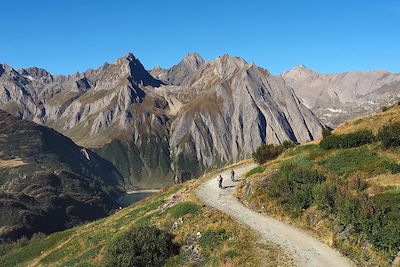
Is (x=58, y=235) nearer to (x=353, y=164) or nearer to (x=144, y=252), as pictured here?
(x=144, y=252)

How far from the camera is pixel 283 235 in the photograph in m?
31.1

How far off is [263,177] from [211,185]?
485 inches

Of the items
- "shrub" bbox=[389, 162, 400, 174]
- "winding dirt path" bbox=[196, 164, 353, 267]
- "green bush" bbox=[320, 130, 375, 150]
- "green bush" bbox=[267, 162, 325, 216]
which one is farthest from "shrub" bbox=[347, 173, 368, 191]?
"green bush" bbox=[320, 130, 375, 150]

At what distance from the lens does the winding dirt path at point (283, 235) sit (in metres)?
26.5

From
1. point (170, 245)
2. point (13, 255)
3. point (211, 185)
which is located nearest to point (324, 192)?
point (170, 245)

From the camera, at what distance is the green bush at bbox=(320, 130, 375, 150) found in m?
44.9


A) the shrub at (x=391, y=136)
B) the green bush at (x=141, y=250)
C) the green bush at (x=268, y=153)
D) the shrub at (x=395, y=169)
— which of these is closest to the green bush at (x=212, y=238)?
the green bush at (x=141, y=250)

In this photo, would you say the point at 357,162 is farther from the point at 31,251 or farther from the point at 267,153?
the point at 31,251

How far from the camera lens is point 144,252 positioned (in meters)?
30.4

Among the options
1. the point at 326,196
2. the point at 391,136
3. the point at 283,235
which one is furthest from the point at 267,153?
the point at 283,235

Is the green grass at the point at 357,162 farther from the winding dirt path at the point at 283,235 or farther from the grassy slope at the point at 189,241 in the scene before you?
the grassy slope at the point at 189,241

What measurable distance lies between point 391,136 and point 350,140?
201 inches

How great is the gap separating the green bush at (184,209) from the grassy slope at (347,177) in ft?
16.5

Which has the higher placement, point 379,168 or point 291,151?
point 291,151
